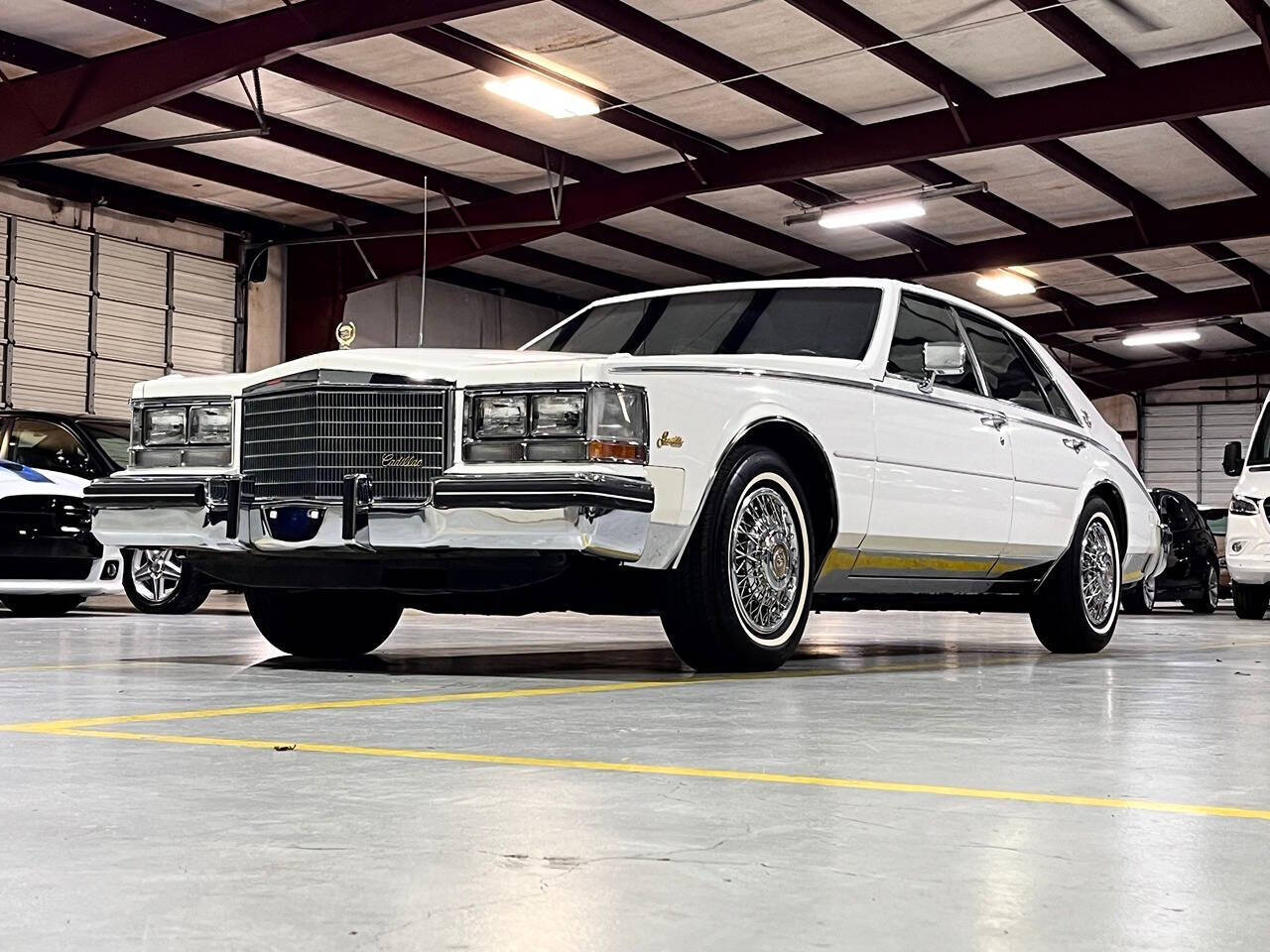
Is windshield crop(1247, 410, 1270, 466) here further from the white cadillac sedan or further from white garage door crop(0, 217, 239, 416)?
white garage door crop(0, 217, 239, 416)

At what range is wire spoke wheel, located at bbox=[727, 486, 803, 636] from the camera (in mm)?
5594

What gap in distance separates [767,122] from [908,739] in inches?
622

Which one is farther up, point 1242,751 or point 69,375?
point 69,375

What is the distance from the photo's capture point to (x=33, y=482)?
10641mm

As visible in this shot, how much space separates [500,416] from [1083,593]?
3.60 m

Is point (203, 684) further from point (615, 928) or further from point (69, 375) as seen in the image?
point (69, 375)

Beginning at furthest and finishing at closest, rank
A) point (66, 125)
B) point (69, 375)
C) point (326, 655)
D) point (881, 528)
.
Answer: point (69, 375) < point (66, 125) < point (326, 655) < point (881, 528)

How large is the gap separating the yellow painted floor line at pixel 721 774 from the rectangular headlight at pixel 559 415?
197 cm

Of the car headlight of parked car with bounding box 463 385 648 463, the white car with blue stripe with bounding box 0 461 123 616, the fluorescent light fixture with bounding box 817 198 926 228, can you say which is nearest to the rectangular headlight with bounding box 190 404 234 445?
the car headlight of parked car with bounding box 463 385 648 463

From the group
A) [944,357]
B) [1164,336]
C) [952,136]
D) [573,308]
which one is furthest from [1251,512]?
[1164,336]

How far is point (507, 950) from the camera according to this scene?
174cm

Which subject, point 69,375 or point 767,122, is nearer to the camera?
point 767,122

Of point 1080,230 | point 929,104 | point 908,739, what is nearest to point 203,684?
point 908,739

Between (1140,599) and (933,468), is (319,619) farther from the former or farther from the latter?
(1140,599)
